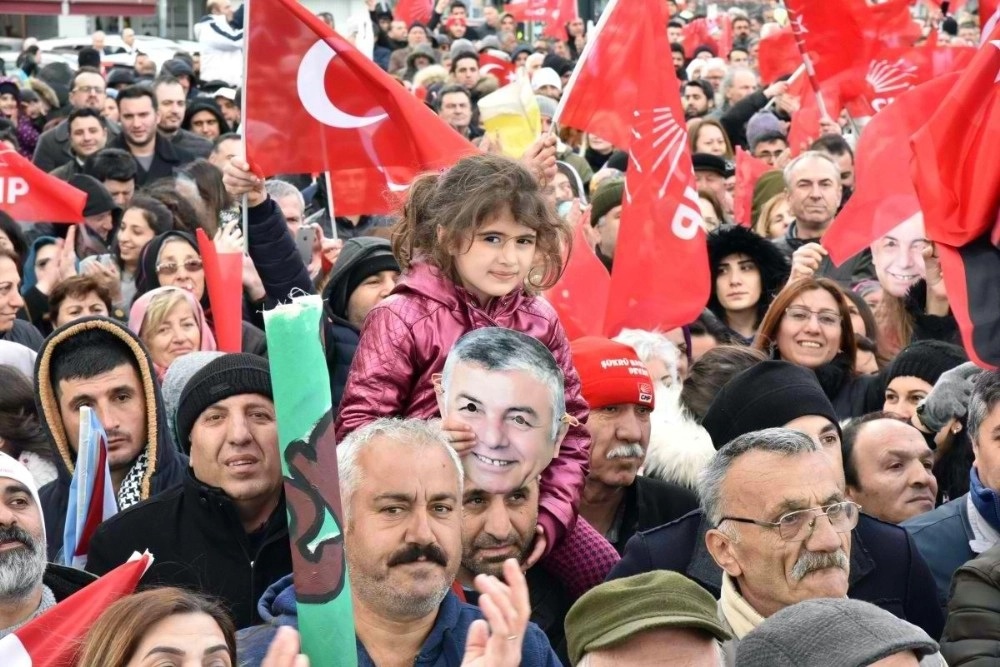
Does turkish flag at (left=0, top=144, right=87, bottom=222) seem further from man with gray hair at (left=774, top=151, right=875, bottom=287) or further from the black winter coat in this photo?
the black winter coat

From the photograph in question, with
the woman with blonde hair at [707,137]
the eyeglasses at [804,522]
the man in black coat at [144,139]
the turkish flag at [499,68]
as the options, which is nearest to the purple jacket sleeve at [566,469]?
the eyeglasses at [804,522]

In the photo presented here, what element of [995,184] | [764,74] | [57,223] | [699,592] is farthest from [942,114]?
[764,74]

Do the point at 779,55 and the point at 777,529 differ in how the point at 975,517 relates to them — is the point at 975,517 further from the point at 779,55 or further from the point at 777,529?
the point at 779,55

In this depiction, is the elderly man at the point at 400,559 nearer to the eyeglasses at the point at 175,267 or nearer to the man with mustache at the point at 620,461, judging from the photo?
the man with mustache at the point at 620,461

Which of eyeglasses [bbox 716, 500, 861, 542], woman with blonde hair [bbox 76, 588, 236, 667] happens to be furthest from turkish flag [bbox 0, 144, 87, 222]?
woman with blonde hair [bbox 76, 588, 236, 667]

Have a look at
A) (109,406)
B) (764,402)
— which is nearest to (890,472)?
(764,402)

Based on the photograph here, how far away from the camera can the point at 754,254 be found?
747 centimetres

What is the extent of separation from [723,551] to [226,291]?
2.88 metres

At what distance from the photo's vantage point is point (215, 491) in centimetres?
456

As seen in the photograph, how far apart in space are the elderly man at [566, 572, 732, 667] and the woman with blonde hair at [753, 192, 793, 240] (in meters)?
5.72

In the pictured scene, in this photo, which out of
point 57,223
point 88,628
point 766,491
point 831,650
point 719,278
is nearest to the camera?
point 831,650

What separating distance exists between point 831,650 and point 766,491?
0.93m

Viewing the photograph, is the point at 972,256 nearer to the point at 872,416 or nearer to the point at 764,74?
the point at 872,416

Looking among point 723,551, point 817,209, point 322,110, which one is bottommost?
point 723,551
